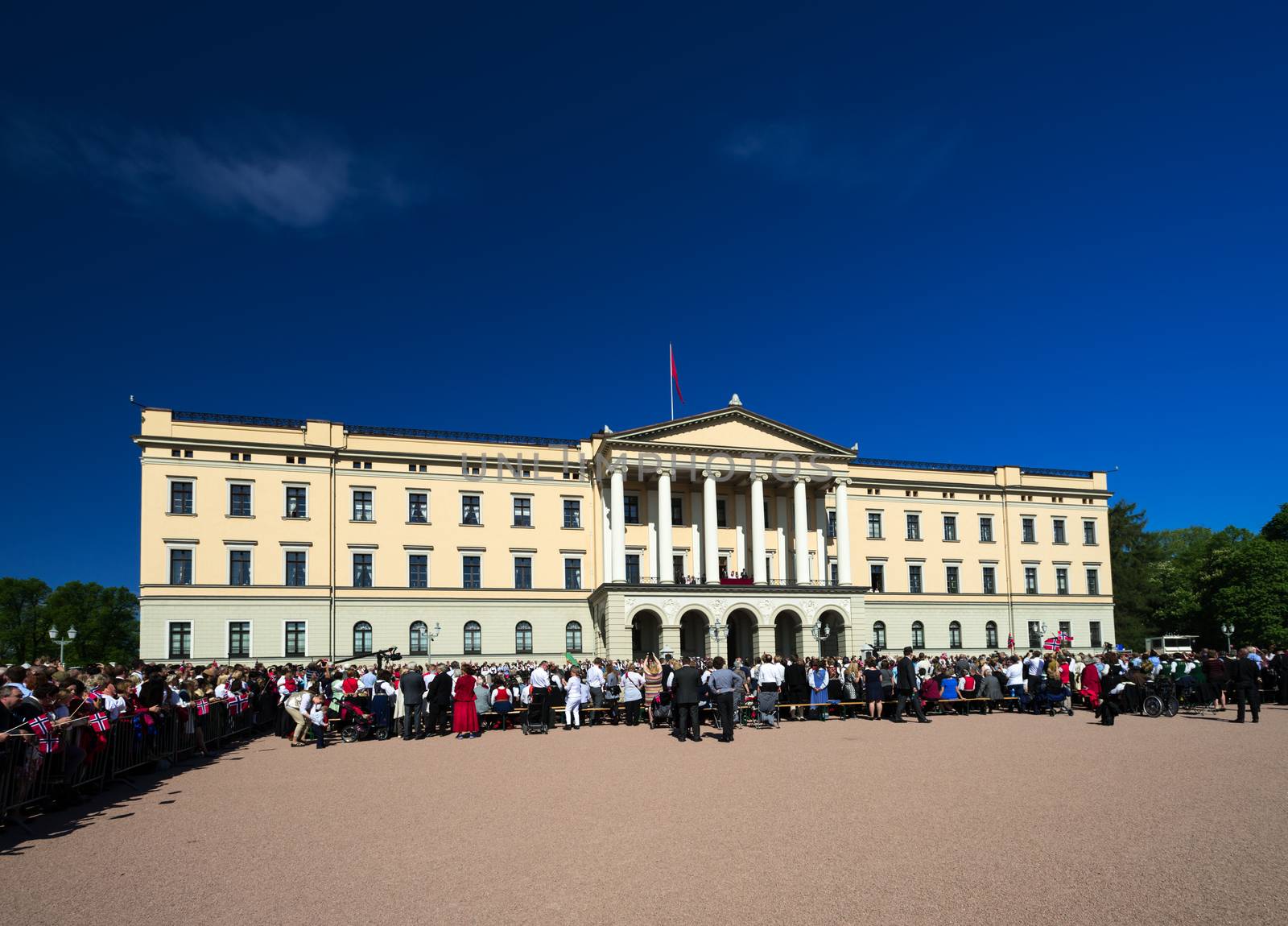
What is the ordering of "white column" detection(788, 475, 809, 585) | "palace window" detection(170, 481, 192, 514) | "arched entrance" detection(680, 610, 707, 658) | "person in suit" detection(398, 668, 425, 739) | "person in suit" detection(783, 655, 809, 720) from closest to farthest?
"person in suit" detection(398, 668, 425, 739) < "person in suit" detection(783, 655, 809, 720) < "palace window" detection(170, 481, 192, 514) < "white column" detection(788, 475, 809, 585) < "arched entrance" detection(680, 610, 707, 658)

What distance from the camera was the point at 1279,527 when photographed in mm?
70438

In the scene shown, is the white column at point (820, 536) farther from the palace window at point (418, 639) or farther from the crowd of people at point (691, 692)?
the crowd of people at point (691, 692)

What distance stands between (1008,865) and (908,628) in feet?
158

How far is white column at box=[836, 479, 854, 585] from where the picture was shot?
4984 centimetres

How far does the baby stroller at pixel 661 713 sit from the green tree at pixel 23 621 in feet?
224

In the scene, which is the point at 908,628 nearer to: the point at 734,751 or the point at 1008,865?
the point at 734,751

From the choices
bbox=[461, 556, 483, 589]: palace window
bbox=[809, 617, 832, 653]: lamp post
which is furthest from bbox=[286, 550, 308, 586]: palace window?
bbox=[809, 617, 832, 653]: lamp post

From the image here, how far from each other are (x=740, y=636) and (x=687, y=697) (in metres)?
31.8

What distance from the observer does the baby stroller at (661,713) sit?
2214 cm

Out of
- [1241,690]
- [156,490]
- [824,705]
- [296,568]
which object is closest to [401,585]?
[296,568]

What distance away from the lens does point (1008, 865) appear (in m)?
7.83

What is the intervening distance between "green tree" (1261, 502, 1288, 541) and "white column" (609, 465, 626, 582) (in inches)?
1992

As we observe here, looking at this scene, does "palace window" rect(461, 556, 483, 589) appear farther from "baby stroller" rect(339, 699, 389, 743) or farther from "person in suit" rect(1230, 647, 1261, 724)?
"person in suit" rect(1230, 647, 1261, 724)

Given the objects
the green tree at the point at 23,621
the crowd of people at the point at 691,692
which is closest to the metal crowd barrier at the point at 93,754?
the crowd of people at the point at 691,692
